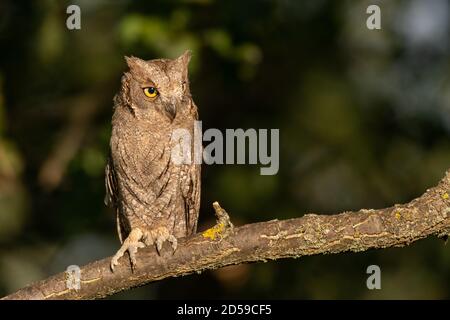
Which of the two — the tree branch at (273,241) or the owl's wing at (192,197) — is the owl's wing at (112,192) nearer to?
the owl's wing at (192,197)

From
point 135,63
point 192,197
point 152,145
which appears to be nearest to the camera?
point 135,63

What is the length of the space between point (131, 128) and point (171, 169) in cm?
39

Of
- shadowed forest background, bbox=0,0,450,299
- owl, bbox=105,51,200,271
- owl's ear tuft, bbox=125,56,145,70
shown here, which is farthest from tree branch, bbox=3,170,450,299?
shadowed forest background, bbox=0,0,450,299

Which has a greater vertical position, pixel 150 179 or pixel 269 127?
pixel 269 127

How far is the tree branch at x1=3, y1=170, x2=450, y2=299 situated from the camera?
439 cm

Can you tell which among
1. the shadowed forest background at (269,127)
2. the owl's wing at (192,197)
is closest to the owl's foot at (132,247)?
the owl's wing at (192,197)

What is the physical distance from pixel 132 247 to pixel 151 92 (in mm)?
1175

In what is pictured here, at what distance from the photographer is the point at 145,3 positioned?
23.9 feet

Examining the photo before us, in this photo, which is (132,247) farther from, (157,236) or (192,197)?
(192,197)

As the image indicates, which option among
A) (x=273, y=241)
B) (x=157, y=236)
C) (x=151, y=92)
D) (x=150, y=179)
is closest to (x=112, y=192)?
(x=150, y=179)

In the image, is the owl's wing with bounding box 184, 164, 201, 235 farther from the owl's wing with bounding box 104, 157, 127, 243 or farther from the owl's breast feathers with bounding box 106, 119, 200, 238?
the owl's wing with bounding box 104, 157, 127, 243

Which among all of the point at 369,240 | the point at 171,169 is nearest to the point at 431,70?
the point at 171,169

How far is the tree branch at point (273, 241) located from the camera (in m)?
4.39

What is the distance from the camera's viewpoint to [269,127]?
8.40 metres
